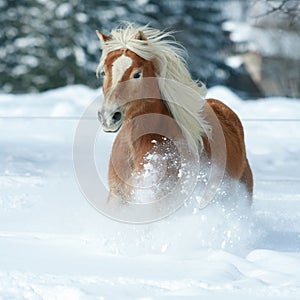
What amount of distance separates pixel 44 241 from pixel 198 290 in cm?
128

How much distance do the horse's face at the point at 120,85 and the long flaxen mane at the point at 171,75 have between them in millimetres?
79

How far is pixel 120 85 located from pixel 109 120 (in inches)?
9.9

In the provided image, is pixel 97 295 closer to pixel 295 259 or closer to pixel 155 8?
pixel 295 259

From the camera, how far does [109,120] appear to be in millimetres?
4227

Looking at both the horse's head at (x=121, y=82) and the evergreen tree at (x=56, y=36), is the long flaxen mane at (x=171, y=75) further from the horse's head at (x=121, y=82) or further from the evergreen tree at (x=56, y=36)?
the evergreen tree at (x=56, y=36)

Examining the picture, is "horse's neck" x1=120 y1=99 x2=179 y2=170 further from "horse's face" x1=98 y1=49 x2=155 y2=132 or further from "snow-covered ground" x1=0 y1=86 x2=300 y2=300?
"snow-covered ground" x1=0 y1=86 x2=300 y2=300

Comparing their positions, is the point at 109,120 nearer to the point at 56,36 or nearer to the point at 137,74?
the point at 137,74

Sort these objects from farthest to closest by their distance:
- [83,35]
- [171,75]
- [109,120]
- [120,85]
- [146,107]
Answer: [83,35]
[171,75]
[146,107]
[120,85]
[109,120]

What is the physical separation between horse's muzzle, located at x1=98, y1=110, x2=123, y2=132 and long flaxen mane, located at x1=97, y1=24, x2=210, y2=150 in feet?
1.51

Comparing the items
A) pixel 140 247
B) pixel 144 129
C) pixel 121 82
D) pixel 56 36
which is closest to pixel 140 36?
pixel 121 82

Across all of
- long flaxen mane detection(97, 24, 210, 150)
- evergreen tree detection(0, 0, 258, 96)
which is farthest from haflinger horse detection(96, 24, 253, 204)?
evergreen tree detection(0, 0, 258, 96)

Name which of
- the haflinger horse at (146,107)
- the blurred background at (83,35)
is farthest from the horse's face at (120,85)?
the blurred background at (83,35)

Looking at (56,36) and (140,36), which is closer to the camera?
(140,36)

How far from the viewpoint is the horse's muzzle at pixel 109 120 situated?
13.9ft
